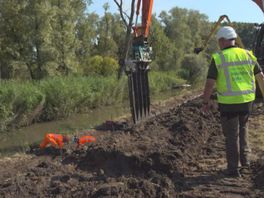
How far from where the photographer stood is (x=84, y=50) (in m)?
42.1

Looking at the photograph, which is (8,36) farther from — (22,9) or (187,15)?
(187,15)

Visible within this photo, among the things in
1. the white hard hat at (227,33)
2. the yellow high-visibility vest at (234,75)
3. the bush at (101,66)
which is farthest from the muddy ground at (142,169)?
the bush at (101,66)

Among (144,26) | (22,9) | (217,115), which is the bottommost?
(217,115)

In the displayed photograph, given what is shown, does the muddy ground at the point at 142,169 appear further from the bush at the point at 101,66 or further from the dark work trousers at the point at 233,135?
the bush at the point at 101,66

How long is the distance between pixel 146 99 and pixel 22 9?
1796cm

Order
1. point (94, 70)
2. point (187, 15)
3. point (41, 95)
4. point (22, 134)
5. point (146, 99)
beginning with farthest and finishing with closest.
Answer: point (187, 15), point (94, 70), point (41, 95), point (22, 134), point (146, 99)

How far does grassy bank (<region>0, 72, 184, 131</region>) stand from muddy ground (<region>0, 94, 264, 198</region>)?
7.79 metres

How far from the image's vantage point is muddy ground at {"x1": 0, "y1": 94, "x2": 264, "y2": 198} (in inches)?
212

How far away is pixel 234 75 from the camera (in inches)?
234

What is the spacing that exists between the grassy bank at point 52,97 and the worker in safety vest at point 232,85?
1165 cm

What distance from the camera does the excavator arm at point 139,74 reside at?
10.9 m

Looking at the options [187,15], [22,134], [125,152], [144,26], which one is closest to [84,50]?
[187,15]

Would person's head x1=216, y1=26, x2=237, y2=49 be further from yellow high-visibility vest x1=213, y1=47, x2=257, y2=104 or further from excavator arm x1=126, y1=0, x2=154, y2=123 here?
excavator arm x1=126, y1=0, x2=154, y2=123

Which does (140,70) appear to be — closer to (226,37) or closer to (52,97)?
(226,37)
